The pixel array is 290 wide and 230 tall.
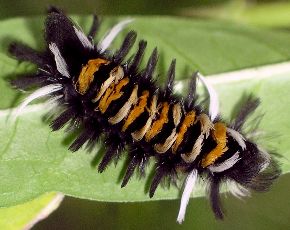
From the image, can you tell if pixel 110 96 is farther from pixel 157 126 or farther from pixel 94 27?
pixel 94 27

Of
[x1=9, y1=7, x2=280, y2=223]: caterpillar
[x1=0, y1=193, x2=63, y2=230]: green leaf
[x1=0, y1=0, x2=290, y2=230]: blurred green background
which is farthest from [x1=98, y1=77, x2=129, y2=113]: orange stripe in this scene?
[x1=0, y1=0, x2=290, y2=230]: blurred green background

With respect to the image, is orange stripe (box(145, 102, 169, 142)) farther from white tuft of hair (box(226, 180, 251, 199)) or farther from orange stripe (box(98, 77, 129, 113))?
white tuft of hair (box(226, 180, 251, 199))

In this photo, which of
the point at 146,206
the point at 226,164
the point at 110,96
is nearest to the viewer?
the point at 110,96

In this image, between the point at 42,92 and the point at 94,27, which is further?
the point at 94,27

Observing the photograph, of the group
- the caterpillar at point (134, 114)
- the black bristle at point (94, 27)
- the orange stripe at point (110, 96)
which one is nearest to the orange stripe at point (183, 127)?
the caterpillar at point (134, 114)

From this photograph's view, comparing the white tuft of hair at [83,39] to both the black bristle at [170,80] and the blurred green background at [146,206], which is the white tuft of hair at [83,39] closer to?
the black bristle at [170,80]

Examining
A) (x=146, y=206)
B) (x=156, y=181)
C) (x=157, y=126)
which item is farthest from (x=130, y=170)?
(x=146, y=206)

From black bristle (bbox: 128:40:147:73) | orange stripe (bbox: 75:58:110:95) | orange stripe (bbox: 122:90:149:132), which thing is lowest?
orange stripe (bbox: 122:90:149:132)

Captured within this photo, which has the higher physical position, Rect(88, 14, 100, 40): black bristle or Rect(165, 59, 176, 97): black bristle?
Rect(88, 14, 100, 40): black bristle
